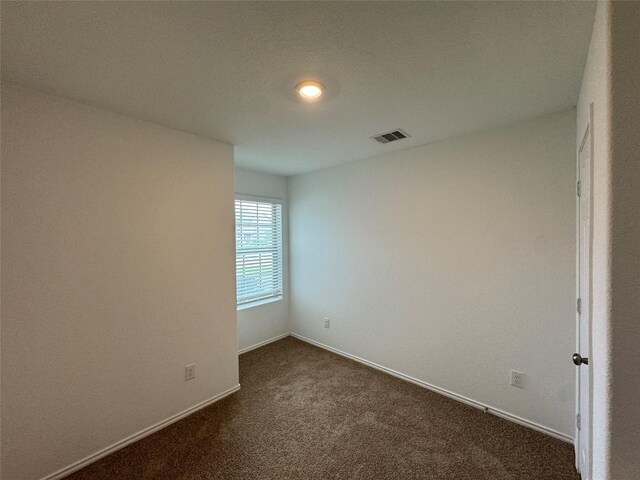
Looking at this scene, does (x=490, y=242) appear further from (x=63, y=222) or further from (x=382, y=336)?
(x=63, y=222)

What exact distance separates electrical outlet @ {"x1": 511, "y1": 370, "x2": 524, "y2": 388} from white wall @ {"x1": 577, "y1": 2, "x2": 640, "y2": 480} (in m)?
1.36

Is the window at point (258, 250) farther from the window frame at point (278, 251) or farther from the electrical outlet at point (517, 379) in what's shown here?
the electrical outlet at point (517, 379)

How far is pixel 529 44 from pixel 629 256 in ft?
3.35

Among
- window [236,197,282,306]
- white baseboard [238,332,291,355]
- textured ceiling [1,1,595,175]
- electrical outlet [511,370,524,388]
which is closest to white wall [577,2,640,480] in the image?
textured ceiling [1,1,595,175]

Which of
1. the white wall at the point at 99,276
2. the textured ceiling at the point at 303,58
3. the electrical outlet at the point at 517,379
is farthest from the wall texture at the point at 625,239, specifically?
the white wall at the point at 99,276

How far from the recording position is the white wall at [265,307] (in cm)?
344

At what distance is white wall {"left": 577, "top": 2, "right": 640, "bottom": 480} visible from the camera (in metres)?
0.81

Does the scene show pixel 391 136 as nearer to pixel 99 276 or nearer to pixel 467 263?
pixel 467 263

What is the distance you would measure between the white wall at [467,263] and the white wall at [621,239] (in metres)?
1.25

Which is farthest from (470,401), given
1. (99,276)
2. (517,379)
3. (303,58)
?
(99,276)

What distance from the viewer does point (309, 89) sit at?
157cm

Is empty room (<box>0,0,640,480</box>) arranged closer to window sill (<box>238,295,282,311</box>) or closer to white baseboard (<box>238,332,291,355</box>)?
white baseboard (<box>238,332,291,355</box>)

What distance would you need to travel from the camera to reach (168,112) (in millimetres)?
1880

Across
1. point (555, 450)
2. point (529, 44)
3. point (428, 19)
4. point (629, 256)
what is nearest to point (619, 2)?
point (529, 44)
